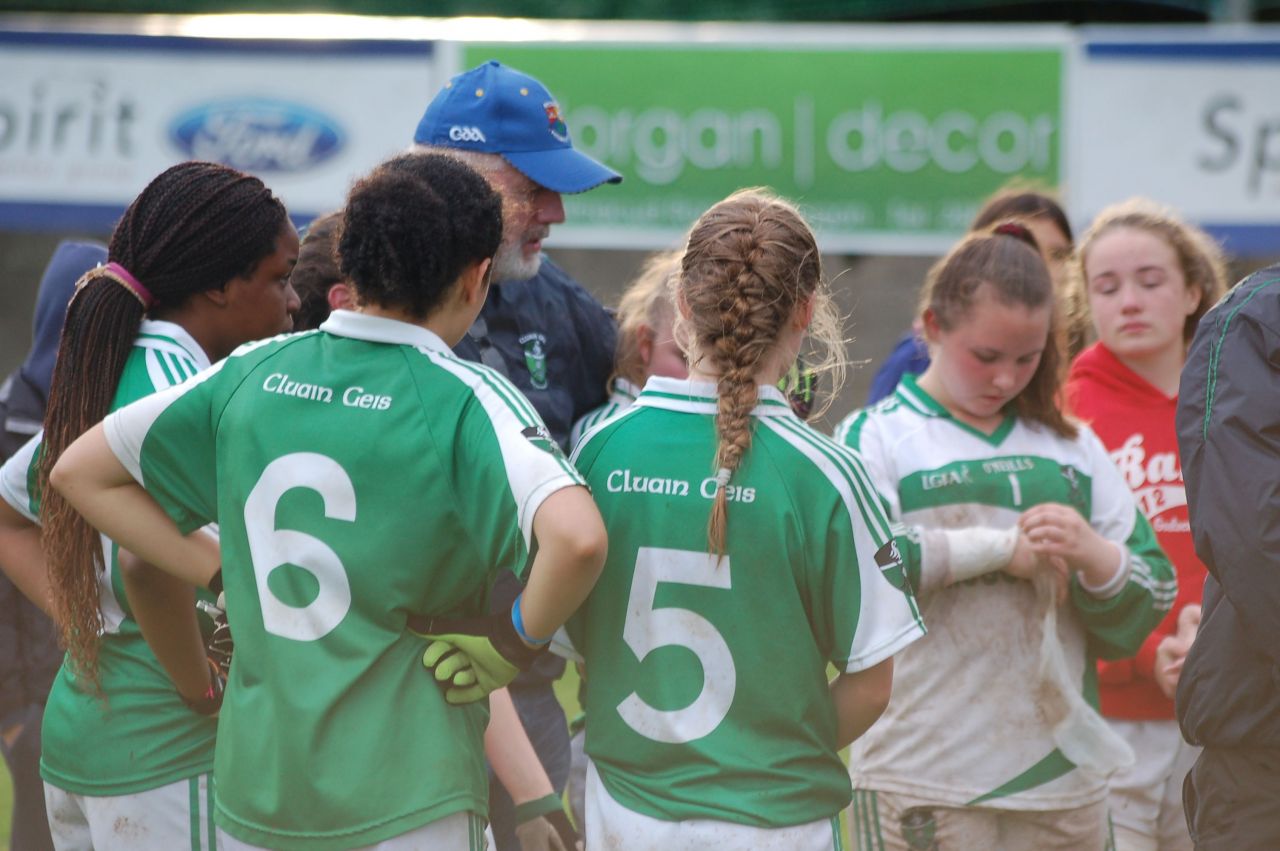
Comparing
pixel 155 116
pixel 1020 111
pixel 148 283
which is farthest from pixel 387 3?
pixel 148 283

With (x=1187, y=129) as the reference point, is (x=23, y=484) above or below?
above

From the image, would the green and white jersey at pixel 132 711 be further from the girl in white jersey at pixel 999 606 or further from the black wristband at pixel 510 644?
the girl in white jersey at pixel 999 606

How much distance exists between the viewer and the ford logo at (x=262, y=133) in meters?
10.0

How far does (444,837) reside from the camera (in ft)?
7.09

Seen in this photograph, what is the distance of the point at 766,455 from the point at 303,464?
0.68 meters

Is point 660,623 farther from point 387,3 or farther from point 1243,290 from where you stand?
point 387,3

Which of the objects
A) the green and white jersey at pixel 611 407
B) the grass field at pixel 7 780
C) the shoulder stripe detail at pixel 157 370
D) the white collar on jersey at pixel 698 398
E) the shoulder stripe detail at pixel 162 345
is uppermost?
the shoulder stripe detail at pixel 162 345

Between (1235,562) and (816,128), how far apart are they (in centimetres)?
782

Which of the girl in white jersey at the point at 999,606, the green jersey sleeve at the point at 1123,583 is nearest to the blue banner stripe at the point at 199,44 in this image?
the girl in white jersey at the point at 999,606

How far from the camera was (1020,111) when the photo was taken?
32.2 ft

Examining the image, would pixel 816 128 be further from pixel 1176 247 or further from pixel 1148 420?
pixel 1148 420

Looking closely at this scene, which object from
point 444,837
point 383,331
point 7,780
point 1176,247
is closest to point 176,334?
point 383,331

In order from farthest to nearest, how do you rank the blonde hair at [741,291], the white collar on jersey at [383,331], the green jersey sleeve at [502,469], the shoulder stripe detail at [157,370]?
the shoulder stripe detail at [157,370]
the blonde hair at [741,291]
the white collar on jersey at [383,331]
the green jersey sleeve at [502,469]

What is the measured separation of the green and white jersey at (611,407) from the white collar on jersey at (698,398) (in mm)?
750
